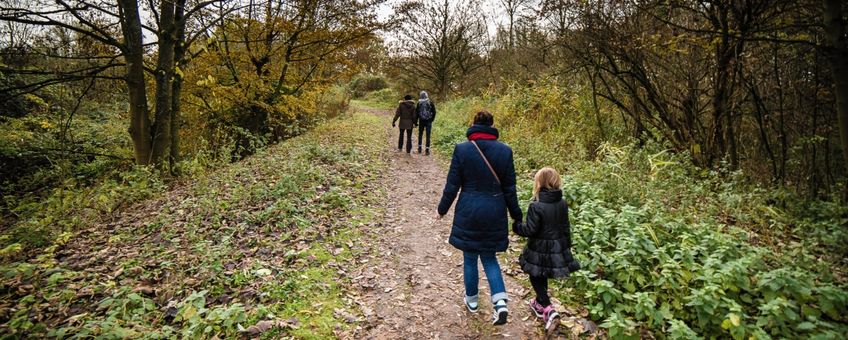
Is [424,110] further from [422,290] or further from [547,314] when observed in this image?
[547,314]

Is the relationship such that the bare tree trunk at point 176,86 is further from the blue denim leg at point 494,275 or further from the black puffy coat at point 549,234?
the black puffy coat at point 549,234

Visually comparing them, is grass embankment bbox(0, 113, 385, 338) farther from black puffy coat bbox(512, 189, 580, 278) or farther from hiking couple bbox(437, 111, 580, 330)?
black puffy coat bbox(512, 189, 580, 278)

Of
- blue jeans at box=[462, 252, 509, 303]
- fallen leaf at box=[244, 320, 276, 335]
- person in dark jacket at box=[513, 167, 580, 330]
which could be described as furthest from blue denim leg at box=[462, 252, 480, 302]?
fallen leaf at box=[244, 320, 276, 335]

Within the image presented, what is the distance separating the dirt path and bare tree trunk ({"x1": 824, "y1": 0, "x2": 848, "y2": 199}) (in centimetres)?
348

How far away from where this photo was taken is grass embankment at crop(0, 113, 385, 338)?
3.81 m

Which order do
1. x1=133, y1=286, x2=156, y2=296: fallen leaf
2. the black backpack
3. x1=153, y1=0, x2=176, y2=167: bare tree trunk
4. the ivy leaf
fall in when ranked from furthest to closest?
the black backpack
x1=153, y1=0, x2=176, y2=167: bare tree trunk
x1=133, y1=286, x2=156, y2=296: fallen leaf
the ivy leaf

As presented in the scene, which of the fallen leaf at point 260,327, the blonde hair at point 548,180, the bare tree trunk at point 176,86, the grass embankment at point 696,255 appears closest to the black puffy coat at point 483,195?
the blonde hair at point 548,180

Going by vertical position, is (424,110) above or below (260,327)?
above

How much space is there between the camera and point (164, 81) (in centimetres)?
879

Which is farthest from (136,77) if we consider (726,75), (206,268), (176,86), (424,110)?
(726,75)

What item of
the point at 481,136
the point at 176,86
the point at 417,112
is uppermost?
the point at 176,86

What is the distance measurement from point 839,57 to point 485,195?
11.4ft

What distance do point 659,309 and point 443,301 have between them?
2.25 metres

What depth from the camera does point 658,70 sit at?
28.1 ft
